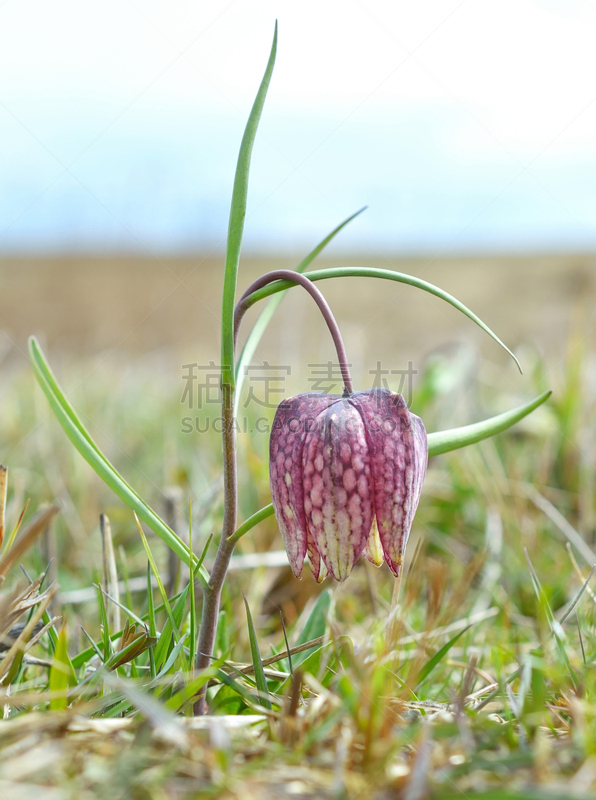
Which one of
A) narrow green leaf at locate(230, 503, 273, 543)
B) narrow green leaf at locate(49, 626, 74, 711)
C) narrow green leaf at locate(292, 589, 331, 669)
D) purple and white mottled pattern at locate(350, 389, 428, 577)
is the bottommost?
narrow green leaf at locate(292, 589, 331, 669)

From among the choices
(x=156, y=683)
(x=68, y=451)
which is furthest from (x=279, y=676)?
(x=68, y=451)

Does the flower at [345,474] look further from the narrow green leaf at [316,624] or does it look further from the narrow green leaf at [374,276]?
the narrow green leaf at [316,624]

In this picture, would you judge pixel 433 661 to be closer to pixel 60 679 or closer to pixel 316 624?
pixel 316 624

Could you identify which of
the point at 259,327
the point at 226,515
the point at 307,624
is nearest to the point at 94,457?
the point at 226,515

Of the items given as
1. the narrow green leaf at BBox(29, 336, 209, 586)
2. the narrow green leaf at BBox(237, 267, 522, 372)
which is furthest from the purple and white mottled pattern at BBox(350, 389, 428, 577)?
the narrow green leaf at BBox(29, 336, 209, 586)

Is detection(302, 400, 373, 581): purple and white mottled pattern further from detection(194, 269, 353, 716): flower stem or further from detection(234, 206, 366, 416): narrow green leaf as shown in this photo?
detection(234, 206, 366, 416): narrow green leaf

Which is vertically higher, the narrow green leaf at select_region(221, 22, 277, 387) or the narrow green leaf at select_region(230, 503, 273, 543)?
the narrow green leaf at select_region(221, 22, 277, 387)

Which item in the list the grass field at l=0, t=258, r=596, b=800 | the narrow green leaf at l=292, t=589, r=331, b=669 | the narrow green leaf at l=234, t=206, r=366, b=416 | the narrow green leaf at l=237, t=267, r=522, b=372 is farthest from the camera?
the narrow green leaf at l=292, t=589, r=331, b=669
